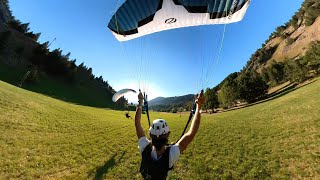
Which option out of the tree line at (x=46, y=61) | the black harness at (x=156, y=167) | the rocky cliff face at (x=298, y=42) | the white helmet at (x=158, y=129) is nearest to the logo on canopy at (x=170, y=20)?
the white helmet at (x=158, y=129)

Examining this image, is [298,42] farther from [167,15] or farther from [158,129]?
[158,129]

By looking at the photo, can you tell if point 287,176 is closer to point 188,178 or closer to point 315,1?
point 188,178

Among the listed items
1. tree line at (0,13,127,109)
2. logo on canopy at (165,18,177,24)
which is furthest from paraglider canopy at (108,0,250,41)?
tree line at (0,13,127,109)

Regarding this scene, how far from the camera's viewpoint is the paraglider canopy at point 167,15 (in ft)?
40.2

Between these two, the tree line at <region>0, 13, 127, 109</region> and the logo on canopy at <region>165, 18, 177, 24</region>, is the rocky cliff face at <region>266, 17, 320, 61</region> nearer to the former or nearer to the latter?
the tree line at <region>0, 13, 127, 109</region>

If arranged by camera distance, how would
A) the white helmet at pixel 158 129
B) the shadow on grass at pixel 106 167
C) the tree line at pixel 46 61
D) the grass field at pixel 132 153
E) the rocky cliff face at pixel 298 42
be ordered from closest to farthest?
the white helmet at pixel 158 129 → the grass field at pixel 132 153 → the shadow on grass at pixel 106 167 → the tree line at pixel 46 61 → the rocky cliff face at pixel 298 42

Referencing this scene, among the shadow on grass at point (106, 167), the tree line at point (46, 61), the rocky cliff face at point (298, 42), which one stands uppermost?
the rocky cliff face at point (298, 42)

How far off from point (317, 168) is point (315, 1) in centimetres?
20384

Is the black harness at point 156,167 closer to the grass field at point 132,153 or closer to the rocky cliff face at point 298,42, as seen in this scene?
the grass field at point 132,153

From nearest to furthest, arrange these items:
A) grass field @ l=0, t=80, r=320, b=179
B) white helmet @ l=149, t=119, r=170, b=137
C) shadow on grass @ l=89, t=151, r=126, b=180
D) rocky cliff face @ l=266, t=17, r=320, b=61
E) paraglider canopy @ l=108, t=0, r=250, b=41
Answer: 1. white helmet @ l=149, t=119, r=170, b=137
2. paraglider canopy @ l=108, t=0, r=250, b=41
3. grass field @ l=0, t=80, r=320, b=179
4. shadow on grass @ l=89, t=151, r=126, b=180
5. rocky cliff face @ l=266, t=17, r=320, b=61

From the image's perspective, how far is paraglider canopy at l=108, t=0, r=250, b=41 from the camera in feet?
40.2

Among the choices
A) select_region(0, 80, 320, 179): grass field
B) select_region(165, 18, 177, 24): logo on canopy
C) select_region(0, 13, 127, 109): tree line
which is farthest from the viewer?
select_region(0, 13, 127, 109): tree line

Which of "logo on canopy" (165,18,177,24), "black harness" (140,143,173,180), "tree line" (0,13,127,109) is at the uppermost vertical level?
"tree line" (0,13,127,109)

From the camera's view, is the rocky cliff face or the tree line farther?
the rocky cliff face
